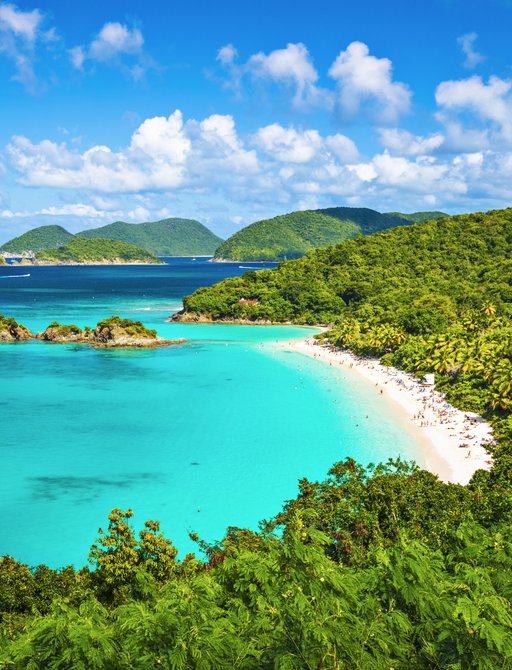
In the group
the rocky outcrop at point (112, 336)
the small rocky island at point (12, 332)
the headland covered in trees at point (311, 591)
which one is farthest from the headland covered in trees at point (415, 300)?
the small rocky island at point (12, 332)

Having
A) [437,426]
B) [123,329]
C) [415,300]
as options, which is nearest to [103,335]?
[123,329]

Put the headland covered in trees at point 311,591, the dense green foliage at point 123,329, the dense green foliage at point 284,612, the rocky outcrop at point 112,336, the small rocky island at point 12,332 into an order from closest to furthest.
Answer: the dense green foliage at point 284,612 < the headland covered in trees at point 311,591 < the rocky outcrop at point 112,336 < the dense green foliage at point 123,329 < the small rocky island at point 12,332

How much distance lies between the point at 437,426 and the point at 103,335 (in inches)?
2396

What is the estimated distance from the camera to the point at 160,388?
63.2m

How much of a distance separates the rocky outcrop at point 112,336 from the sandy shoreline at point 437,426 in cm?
3501

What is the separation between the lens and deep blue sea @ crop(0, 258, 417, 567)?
106ft

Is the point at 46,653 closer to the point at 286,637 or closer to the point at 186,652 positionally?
the point at 186,652

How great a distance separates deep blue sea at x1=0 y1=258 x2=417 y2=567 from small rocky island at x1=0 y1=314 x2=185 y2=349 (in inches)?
199

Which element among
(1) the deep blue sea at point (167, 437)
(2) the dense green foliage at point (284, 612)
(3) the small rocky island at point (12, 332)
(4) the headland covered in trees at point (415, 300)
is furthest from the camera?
(3) the small rocky island at point (12, 332)

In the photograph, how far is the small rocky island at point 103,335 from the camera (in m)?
89.3

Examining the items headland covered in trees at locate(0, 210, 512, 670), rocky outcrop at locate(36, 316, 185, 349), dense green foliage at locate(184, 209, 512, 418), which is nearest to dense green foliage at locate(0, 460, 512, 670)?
headland covered in trees at locate(0, 210, 512, 670)

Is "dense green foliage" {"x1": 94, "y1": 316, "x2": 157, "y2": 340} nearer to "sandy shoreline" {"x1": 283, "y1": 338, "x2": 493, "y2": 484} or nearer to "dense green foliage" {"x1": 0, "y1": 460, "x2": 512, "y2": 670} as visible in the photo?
"sandy shoreline" {"x1": 283, "y1": 338, "x2": 493, "y2": 484}

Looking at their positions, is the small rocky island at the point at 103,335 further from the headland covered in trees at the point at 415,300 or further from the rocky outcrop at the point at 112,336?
the headland covered in trees at the point at 415,300

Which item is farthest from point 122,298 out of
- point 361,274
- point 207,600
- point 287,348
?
point 207,600
